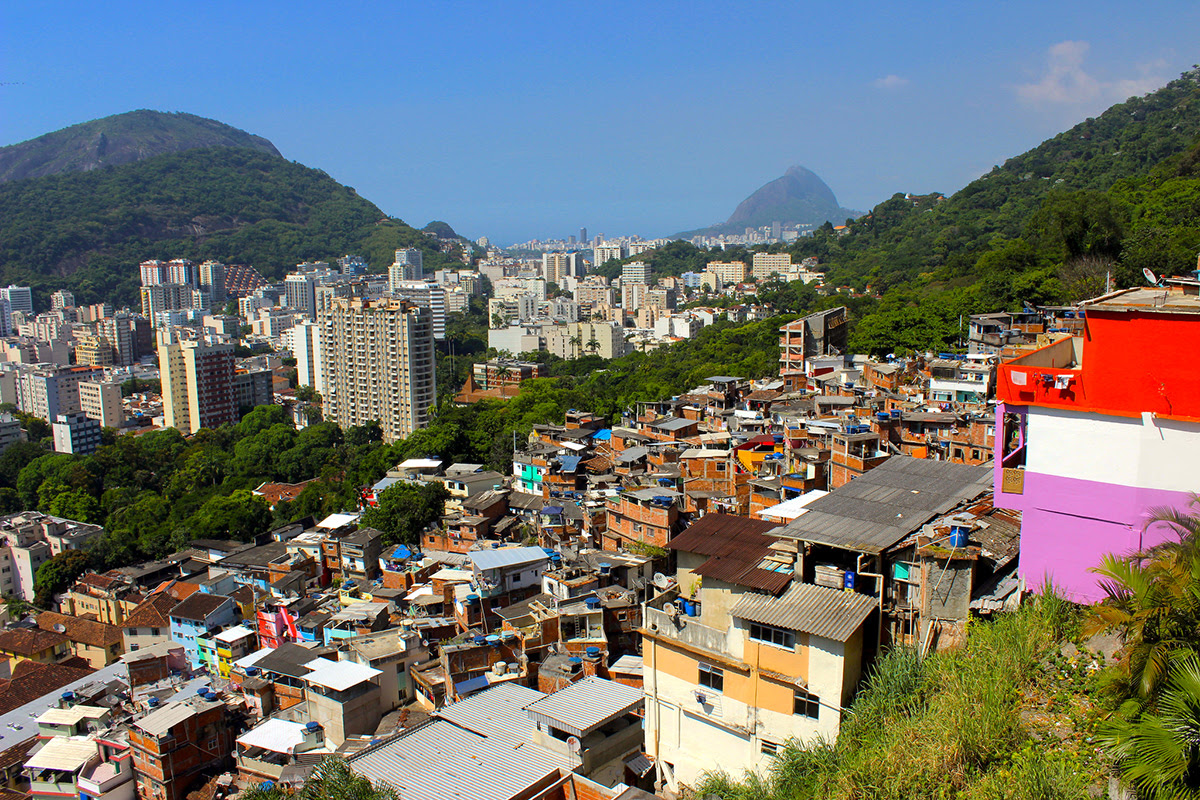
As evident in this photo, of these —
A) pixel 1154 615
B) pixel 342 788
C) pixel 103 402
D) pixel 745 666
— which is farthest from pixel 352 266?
pixel 1154 615

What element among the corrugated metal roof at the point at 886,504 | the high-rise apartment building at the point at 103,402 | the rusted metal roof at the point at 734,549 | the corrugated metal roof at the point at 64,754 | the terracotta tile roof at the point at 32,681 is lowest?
the terracotta tile roof at the point at 32,681

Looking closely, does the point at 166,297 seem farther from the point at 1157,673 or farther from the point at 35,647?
the point at 1157,673

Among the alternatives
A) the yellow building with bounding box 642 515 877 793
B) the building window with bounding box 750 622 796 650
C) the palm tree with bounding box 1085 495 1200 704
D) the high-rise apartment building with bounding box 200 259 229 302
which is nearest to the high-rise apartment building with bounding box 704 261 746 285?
the high-rise apartment building with bounding box 200 259 229 302

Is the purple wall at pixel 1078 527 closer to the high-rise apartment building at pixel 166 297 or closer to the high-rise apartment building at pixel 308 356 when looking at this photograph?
the high-rise apartment building at pixel 308 356

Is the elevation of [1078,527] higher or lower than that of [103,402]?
higher

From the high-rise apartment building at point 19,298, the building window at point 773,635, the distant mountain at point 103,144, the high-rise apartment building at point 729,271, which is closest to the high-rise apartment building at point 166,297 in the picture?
the high-rise apartment building at point 19,298

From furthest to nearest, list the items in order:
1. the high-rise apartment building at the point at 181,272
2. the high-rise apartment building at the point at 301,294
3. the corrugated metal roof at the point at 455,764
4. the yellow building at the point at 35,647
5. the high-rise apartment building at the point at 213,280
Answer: the high-rise apartment building at the point at 213,280 → the high-rise apartment building at the point at 181,272 → the high-rise apartment building at the point at 301,294 → the yellow building at the point at 35,647 → the corrugated metal roof at the point at 455,764
